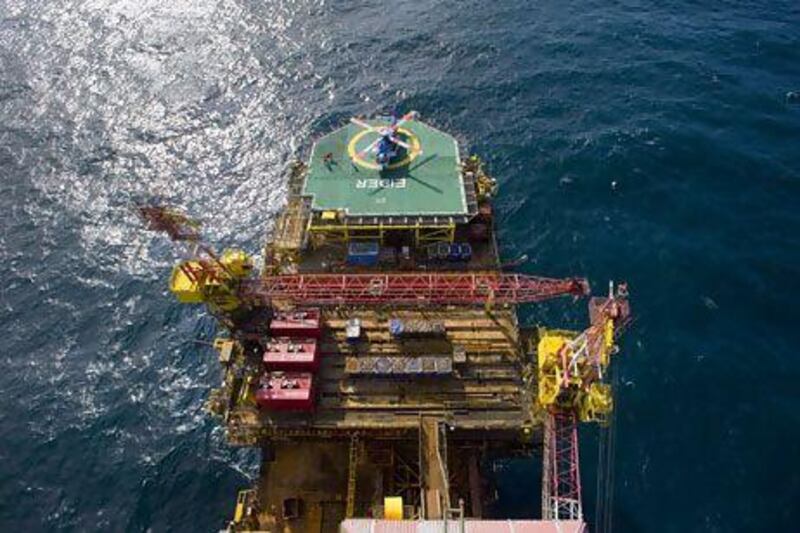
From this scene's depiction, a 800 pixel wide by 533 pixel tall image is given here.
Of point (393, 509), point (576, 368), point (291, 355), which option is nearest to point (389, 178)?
point (291, 355)

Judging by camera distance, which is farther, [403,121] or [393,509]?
[403,121]

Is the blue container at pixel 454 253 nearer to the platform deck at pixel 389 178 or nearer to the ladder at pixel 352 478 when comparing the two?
the platform deck at pixel 389 178

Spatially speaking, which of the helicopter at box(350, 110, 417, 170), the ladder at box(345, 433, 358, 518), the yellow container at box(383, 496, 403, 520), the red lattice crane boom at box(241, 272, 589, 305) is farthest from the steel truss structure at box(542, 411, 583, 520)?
the helicopter at box(350, 110, 417, 170)

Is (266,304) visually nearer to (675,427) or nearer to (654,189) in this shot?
(675,427)

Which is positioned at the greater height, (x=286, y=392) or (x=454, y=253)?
(x=454, y=253)

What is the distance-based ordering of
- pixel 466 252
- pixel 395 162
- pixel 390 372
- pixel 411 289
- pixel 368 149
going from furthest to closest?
pixel 368 149 < pixel 395 162 < pixel 466 252 < pixel 411 289 < pixel 390 372

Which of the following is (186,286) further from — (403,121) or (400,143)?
(403,121)
